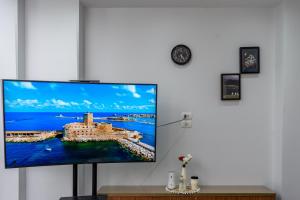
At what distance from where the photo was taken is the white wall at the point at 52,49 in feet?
8.66

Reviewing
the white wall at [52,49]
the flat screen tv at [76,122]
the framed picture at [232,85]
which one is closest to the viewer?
the flat screen tv at [76,122]

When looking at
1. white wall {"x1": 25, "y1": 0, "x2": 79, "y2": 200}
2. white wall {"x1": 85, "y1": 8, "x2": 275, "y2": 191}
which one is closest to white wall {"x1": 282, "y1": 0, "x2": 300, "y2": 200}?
white wall {"x1": 85, "y1": 8, "x2": 275, "y2": 191}

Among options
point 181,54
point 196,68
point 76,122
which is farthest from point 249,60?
point 76,122

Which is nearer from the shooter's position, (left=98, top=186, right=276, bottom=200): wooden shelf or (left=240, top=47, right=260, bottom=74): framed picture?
(left=98, top=186, right=276, bottom=200): wooden shelf

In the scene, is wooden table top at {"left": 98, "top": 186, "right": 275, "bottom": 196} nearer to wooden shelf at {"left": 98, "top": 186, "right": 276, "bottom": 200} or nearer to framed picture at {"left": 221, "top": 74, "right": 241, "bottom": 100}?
wooden shelf at {"left": 98, "top": 186, "right": 276, "bottom": 200}

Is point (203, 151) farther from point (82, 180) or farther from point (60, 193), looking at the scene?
point (60, 193)

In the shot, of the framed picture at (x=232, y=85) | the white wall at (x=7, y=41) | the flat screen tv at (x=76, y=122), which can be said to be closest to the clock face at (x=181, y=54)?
the framed picture at (x=232, y=85)

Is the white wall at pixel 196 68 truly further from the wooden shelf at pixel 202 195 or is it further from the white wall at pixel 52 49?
the wooden shelf at pixel 202 195

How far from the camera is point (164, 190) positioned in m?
2.64

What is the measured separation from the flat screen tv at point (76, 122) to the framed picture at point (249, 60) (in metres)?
1.02

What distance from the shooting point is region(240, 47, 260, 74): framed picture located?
9.27ft

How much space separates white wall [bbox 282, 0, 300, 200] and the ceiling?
223 millimetres

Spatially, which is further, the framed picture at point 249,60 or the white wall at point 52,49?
the framed picture at point 249,60

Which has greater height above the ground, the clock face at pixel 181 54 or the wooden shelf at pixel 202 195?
the clock face at pixel 181 54
